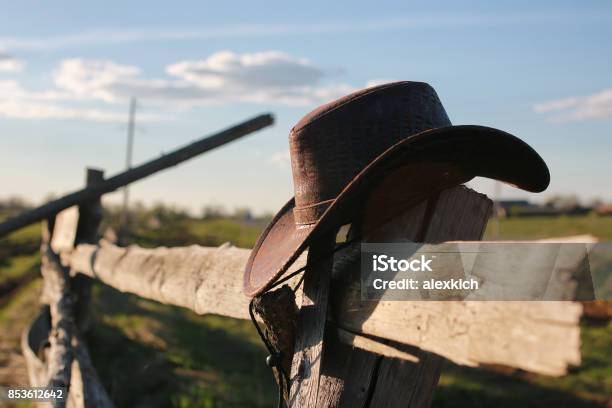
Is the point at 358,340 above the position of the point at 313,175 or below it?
below

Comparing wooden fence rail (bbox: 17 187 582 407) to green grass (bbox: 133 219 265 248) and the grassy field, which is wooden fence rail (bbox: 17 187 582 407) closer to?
the grassy field

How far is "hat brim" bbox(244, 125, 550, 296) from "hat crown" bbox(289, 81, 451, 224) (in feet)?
0.29

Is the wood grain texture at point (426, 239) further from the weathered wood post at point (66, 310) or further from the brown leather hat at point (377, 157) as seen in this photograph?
the weathered wood post at point (66, 310)

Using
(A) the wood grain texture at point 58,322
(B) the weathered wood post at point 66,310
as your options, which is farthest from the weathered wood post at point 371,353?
(B) the weathered wood post at point 66,310

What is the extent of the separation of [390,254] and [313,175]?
35 cm

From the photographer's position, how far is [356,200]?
206 centimetres

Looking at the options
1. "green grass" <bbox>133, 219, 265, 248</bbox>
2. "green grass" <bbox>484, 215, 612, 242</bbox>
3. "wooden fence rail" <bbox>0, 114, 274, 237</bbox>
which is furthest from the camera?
"green grass" <bbox>484, 215, 612, 242</bbox>

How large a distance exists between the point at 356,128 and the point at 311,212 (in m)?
0.31

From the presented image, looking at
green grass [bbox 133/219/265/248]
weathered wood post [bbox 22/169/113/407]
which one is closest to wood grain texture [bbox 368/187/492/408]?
weathered wood post [bbox 22/169/113/407]

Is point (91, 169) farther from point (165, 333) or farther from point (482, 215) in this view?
point (482, 215)

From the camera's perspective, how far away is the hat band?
2.12 m

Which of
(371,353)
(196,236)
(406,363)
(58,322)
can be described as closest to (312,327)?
(371,353)

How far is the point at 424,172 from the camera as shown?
80.4 inches

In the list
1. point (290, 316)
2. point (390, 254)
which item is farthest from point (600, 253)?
point (290, 316)
